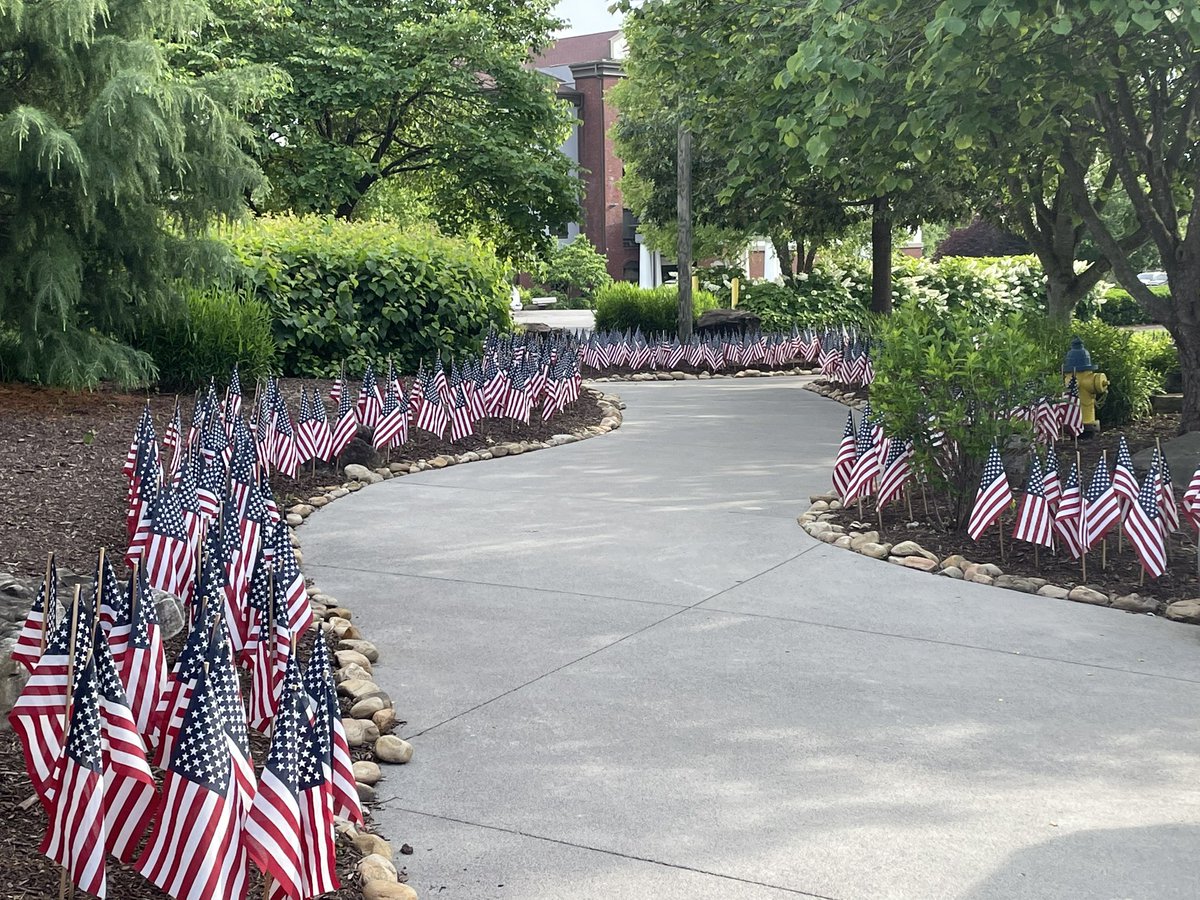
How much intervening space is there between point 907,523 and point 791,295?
21202mm

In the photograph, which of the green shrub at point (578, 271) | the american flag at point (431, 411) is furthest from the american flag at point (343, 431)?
the green shrub at point (578, 271)

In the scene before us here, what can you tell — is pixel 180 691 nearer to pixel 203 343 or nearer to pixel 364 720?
pixel 364 720

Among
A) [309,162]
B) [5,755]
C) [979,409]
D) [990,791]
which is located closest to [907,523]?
[979,409]

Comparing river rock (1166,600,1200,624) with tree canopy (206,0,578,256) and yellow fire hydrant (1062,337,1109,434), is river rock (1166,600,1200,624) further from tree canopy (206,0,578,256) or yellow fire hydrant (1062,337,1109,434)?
tree canopy (206,0,578,256)

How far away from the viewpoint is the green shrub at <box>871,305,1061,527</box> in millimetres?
8445

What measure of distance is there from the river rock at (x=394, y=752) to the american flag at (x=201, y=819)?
4.76ft

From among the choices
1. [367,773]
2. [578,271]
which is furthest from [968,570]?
[578,271]

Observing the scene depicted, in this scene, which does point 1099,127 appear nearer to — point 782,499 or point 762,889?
point 782,499

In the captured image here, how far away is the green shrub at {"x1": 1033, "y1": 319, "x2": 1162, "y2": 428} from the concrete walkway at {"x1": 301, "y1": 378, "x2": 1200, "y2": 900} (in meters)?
6.17

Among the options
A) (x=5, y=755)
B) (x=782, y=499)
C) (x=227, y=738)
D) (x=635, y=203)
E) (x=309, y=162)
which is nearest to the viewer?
(x=227, y=738)

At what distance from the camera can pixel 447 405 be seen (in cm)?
1258

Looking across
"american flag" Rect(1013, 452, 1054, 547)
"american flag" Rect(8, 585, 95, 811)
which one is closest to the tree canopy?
"american flag" Rect(1013, 452, 1054, 547)

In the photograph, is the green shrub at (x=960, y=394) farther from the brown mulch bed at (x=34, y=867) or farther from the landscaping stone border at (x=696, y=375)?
the landscaping stone border at (x=696, y=375)

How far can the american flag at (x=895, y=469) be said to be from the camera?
28.8ft
